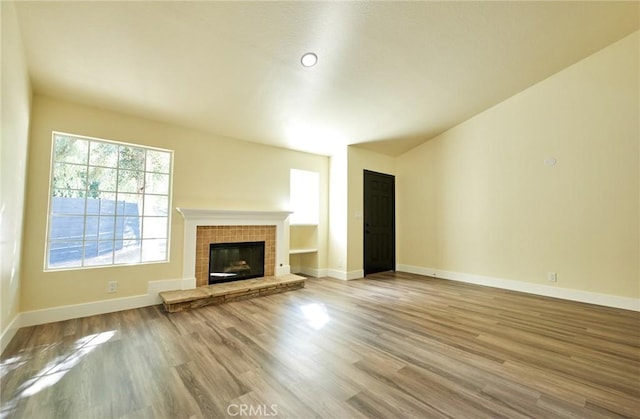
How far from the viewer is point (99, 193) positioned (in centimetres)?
321

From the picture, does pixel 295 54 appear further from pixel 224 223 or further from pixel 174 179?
pixel 224 223

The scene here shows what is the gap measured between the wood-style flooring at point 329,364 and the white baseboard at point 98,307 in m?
0.11

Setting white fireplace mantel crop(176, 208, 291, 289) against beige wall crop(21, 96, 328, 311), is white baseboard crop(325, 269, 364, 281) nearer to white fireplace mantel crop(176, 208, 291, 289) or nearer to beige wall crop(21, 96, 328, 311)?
white fireplace mantel crop(176, 208, 291, 289)

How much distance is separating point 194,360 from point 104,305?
1879 millimetres

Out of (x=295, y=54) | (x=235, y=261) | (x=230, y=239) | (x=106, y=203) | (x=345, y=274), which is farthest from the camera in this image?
(x=345, y=274)

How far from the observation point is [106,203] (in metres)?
3.25

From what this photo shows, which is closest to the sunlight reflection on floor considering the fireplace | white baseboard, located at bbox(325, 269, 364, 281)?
the fireplace

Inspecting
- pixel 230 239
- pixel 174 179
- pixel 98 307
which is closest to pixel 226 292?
pixel 230 239

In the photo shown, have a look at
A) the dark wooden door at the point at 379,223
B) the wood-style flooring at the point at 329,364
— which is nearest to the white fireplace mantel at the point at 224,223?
the wood-style flooring at the point at 329,364

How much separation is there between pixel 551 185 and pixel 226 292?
16.5 ft

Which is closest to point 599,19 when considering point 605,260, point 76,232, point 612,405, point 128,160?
point 605,260

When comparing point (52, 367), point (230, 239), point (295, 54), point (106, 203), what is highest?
point (295, 54)

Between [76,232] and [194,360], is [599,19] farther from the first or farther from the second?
[76,232]

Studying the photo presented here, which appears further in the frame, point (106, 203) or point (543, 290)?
point (543, 290)
